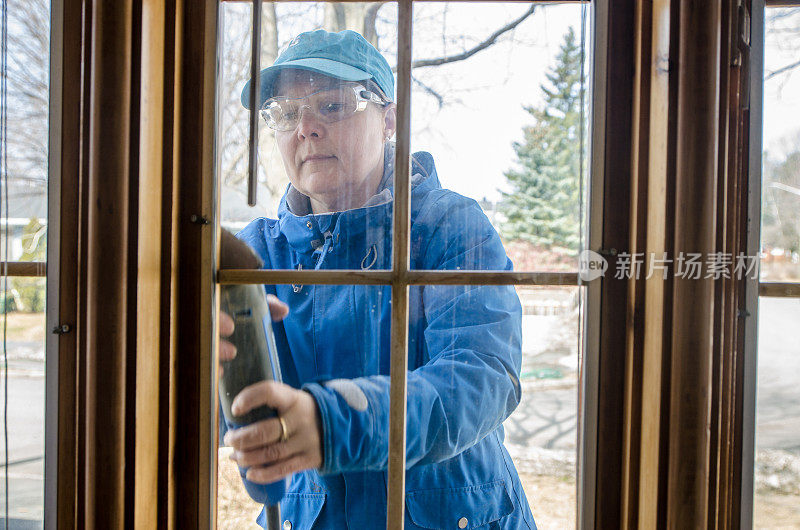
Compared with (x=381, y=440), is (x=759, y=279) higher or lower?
higher

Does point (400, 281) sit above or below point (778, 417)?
above

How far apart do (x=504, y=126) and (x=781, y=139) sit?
0.45m

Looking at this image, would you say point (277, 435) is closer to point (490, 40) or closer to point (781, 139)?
point (490, 40)

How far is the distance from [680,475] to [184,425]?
781 millimetres

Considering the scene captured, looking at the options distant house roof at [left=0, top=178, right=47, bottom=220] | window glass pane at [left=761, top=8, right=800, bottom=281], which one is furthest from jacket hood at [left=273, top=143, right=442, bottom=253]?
window glass pane at [left=761, top=8, right=800, bottom=281]

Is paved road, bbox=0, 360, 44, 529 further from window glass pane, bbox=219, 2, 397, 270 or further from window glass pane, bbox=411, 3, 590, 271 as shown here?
window glass pane, bbox=411, 3, 590, 271

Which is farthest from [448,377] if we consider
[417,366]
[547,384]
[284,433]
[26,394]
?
[26,394]

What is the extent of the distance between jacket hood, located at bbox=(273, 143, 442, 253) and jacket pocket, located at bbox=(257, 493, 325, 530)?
41cm

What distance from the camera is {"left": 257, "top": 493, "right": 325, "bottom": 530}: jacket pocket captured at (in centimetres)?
88

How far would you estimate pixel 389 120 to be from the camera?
34.8 inches

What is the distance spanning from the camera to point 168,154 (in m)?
0.86

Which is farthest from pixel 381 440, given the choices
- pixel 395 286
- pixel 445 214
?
pixel 445 214

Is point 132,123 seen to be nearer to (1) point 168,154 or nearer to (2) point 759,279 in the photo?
(1) point 168,154

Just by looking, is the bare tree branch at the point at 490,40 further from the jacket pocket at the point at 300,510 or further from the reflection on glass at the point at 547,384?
the jacket pocket at the point at 300,510
